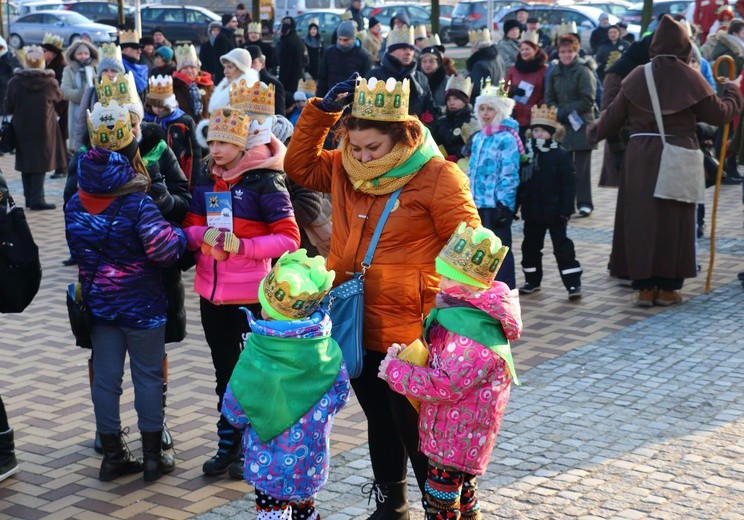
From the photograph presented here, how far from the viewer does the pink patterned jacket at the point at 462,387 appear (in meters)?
4.19

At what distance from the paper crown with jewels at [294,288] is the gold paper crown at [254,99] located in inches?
89.9

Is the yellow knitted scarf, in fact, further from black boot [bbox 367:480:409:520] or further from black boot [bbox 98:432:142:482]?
black boot [bbox 98:432:142:482]

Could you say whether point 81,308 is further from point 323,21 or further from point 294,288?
point 323,21

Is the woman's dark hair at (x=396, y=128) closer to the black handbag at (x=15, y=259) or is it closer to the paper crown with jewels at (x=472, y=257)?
the paper crown with jewels at (x=472, y=257)

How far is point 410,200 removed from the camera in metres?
4.62

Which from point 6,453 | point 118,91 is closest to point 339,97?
point 6,453

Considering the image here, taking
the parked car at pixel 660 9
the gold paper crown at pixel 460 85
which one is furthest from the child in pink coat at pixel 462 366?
the parked car at pixel 660 9

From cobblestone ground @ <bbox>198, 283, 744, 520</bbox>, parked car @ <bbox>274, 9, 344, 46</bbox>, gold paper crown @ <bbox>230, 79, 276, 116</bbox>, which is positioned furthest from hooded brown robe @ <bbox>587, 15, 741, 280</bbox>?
parked car @ <bbox>274, 9, 344, 46</bbox>

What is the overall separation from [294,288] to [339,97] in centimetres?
99

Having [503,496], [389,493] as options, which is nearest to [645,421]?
[503,496]

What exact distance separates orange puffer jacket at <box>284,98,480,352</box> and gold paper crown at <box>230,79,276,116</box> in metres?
1.81

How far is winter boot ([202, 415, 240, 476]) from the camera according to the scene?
5531 millimetres

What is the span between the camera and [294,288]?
4.11 m

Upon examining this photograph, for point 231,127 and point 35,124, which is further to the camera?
point 35,124
